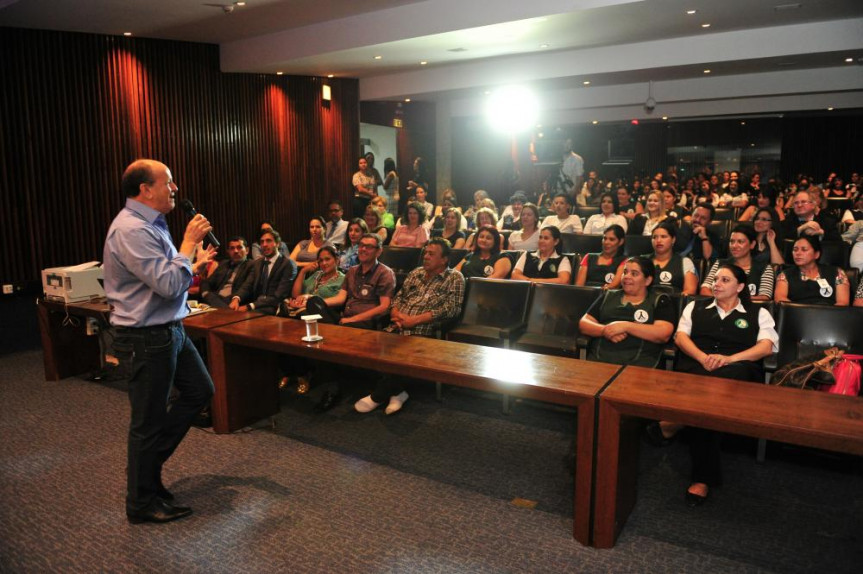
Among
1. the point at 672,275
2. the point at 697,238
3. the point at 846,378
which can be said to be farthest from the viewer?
the point at 697,238

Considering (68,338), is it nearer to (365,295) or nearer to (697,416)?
(365,295)

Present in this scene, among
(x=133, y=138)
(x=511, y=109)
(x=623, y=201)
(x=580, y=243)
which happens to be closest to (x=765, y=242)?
(x=580, y=243)

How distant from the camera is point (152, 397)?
2.62 m

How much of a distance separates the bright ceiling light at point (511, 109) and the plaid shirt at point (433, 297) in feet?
23.5

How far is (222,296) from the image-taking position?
5.38 meters

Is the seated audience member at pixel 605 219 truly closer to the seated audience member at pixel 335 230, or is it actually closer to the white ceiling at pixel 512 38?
the white ceiling at pixel 512 38

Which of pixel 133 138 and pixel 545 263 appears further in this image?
pixel 133 138

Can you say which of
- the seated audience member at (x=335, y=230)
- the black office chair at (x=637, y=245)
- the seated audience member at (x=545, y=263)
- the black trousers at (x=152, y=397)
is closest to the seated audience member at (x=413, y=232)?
the seated audience member at (x=335, y=230)

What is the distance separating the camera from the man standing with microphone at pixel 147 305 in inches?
99.3

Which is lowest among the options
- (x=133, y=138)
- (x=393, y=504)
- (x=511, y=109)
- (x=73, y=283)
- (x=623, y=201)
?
(x=393, y=504)

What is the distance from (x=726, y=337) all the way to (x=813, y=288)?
4.12ft

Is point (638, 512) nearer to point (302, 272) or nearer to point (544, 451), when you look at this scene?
point (544, 451)

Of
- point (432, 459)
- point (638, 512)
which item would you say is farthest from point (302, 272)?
point (638, 512)

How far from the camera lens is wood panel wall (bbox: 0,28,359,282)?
6.53m
